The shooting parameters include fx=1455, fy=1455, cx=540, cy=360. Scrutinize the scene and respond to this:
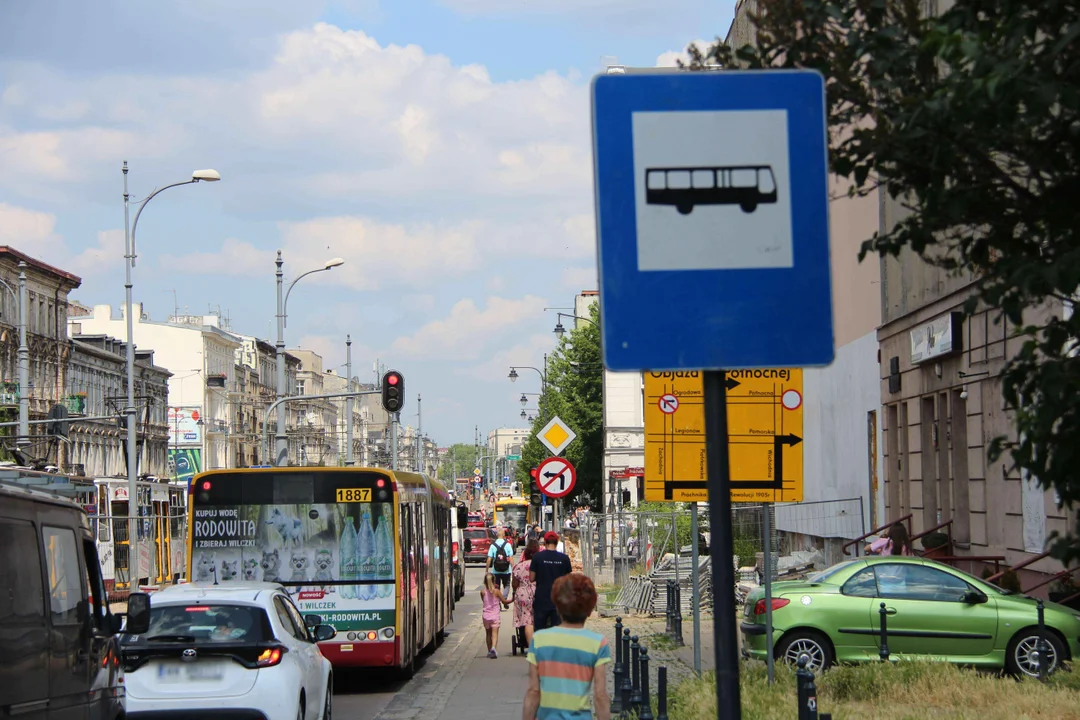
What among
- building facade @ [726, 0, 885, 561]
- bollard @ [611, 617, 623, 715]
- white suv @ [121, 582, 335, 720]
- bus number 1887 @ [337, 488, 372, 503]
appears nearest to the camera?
white suv @ [121, 582, 335, 720]

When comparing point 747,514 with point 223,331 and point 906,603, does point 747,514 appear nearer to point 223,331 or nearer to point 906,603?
point 906,603

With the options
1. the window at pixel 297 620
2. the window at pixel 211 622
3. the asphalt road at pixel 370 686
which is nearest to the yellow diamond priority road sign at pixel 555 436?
the asphalt road at pixel 370 686

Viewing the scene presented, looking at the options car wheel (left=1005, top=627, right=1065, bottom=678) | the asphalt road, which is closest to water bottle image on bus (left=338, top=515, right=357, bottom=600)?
the asphalt road

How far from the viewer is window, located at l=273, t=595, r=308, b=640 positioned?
13.6 meters

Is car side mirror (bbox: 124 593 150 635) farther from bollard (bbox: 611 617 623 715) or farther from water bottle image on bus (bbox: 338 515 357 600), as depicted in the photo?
water bottle image on bus (bbox: 338 515 357 600)

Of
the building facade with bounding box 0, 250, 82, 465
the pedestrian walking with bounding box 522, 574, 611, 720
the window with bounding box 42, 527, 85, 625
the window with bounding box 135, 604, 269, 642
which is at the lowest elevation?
the window with bounding box 135, 604, 269, 642

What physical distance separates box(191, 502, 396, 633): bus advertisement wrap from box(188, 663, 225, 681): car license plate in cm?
537

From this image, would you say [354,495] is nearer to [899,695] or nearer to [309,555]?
[309,555]

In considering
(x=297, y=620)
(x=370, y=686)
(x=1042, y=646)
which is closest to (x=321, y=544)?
(x=370, y=686)

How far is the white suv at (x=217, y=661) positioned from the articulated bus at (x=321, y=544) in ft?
16.2

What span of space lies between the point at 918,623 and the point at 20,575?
41.5ft

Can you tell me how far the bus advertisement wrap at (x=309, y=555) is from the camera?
1862cm

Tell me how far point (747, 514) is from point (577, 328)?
184ft

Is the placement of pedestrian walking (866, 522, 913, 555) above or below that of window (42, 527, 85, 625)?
below
